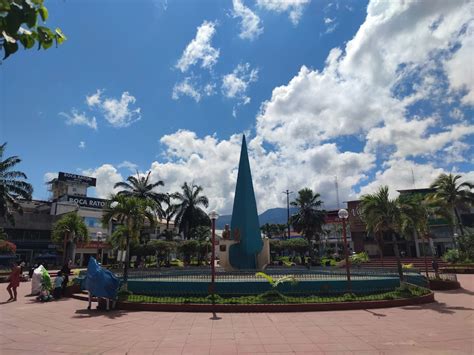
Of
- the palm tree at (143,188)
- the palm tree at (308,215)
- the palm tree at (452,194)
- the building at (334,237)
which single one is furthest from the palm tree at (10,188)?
the building at (334,237)

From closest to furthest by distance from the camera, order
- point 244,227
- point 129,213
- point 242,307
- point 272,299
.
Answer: point 242,307 < point 272,299 < point 129,213 < point 244,227

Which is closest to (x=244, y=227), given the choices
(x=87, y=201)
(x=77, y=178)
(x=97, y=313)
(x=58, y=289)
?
(x=58, y=289)

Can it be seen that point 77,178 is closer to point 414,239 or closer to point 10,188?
point 10,188

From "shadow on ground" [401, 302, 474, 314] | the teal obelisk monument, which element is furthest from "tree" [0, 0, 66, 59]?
the teal obelisk monument

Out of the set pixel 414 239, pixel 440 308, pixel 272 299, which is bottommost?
pixel 440 308

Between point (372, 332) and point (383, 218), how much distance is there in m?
8.83

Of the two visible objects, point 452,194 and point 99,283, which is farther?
point 452,194

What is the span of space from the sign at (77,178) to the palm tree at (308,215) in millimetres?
44619

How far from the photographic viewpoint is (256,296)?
12641 millimetres

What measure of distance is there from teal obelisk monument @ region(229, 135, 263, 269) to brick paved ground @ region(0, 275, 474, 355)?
55.6 feet

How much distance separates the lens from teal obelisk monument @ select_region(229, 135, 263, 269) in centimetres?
2775

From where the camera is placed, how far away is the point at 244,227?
28.0 metres

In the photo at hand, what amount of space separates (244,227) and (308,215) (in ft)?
54.6

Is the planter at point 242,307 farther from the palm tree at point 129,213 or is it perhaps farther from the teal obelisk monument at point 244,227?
the teal obelisk monument at point 244,227
